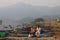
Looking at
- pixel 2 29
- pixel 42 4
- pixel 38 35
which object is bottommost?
pixel 38 35

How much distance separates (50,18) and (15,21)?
1.86ft

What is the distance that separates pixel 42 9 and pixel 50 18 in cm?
19

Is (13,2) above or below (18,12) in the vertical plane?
above

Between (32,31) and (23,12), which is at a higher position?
(23,12)

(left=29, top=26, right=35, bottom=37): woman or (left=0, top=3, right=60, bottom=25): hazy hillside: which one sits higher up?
(left=0, top=3, right=60, bottom=25): hazy hillside

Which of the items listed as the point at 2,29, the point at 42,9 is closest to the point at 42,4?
the point at 42,9

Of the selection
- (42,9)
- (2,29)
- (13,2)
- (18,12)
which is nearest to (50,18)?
(42,9)

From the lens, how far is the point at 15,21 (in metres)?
1.83

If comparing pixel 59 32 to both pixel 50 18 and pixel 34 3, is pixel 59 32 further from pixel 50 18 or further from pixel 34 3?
pixel 34 3

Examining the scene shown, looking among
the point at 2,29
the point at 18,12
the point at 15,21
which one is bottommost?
the point at 2,29

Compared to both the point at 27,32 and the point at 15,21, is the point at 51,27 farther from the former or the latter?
the point at 15,21

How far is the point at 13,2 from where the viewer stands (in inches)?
73.0

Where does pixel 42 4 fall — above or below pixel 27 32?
above

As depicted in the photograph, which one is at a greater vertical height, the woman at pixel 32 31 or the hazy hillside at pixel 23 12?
the hazy hillside at pixel 23 12
